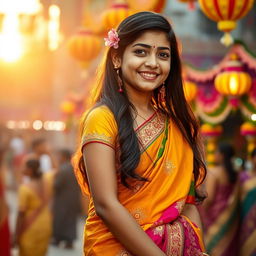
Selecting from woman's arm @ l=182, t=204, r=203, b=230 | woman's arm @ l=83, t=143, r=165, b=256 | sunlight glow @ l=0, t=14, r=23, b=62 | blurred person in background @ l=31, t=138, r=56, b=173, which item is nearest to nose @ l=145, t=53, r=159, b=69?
woman's arm @ l=83, t=143, r=165, b=256

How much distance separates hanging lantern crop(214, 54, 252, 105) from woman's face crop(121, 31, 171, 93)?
516cm

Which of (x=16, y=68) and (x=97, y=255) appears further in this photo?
(x=16, y=68)

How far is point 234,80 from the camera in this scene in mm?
7992

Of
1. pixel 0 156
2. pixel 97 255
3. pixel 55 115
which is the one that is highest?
pixel 97 255

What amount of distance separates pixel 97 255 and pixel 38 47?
29.9m

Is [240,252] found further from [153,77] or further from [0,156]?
[153,77]

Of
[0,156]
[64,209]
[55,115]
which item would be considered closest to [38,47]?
[55,115]

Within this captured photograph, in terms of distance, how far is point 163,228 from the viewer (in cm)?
279

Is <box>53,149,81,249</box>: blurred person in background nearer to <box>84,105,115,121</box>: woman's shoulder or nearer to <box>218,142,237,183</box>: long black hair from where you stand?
<box>218,142,237,183</box>: long black hair

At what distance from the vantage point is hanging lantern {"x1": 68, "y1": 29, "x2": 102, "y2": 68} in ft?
35.0

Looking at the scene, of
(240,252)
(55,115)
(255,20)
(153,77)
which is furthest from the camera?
(55,115)

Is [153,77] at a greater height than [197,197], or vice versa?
[153,77]

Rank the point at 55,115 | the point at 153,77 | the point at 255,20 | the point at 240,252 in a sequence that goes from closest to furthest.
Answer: the point at 153,77
the point at 240,252
the point at 255,20
the point at 55,115

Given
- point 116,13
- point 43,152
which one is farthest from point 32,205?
point 43,152
